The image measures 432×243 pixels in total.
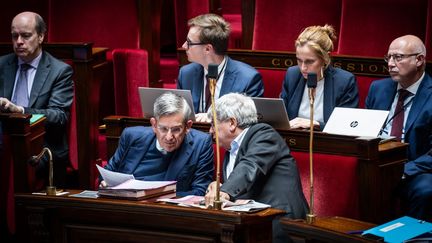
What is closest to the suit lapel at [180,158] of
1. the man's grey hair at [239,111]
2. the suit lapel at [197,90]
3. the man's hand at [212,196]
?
the man's grey hair at [239,111]

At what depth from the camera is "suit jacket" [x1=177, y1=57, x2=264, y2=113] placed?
218 cm

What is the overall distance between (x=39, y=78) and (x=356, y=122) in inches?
32.8

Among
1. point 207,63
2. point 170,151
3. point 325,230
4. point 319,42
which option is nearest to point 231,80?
point 207,63

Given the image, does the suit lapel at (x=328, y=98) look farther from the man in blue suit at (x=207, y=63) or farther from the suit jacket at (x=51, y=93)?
the suit jacket at (x=51, y=93)

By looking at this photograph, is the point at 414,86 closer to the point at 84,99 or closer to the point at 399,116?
the point at 399,116

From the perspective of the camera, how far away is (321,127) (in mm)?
2053

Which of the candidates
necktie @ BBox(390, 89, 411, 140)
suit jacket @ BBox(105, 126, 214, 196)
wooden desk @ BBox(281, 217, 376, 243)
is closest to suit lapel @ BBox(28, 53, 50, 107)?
suit jacket @ BBox(105, 126, 214, 196)

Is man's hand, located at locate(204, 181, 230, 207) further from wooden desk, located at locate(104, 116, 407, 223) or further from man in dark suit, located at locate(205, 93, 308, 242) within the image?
wooden desk, located at locate(104, 116, 407, 223)

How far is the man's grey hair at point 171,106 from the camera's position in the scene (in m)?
1.82

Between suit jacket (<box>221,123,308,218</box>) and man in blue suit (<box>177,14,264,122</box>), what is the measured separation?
46 cm

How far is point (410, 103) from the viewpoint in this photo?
6.69 ft

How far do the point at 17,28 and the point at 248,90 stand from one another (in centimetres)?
62

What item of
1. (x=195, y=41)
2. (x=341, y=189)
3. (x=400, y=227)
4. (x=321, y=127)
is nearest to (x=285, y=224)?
(x=400, y=227)

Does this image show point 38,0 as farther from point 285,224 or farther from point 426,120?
point 285,224
